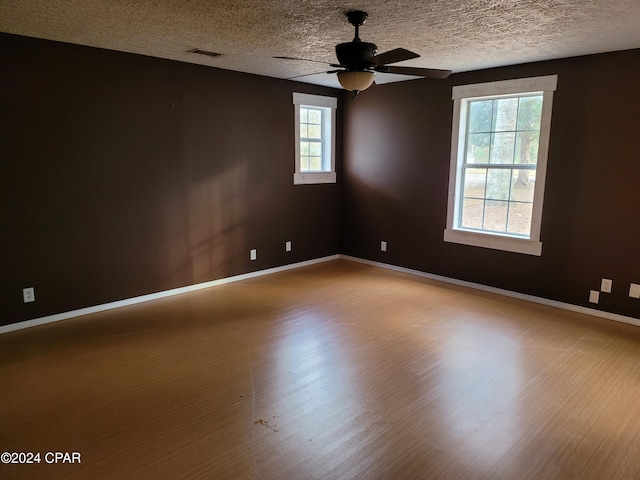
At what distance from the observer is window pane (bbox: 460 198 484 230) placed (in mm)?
5051

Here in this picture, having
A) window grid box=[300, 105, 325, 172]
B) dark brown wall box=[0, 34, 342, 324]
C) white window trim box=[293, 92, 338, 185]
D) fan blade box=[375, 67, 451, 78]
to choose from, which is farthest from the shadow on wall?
fan blade box=[375, 67, 451, 78]

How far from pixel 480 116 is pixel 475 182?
2.42ft

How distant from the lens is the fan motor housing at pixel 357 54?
111 inches

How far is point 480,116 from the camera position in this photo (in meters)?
4.92

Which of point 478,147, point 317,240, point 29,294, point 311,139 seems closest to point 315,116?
point 311,139

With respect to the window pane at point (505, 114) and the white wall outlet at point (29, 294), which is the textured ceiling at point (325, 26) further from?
the white wall outlet at point (29, 294)

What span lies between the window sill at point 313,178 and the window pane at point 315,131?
20.6 inches

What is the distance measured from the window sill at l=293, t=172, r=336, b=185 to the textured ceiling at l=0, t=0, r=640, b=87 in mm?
1869

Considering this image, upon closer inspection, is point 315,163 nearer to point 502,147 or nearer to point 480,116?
point 480,116

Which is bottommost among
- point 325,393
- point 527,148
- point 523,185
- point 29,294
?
point 325,393

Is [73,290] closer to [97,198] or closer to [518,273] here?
[97,198]

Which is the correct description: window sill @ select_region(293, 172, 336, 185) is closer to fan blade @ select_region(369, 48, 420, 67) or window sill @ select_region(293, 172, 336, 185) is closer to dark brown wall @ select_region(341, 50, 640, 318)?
dark brown wall @ select_region(341, 50, 640, 318)

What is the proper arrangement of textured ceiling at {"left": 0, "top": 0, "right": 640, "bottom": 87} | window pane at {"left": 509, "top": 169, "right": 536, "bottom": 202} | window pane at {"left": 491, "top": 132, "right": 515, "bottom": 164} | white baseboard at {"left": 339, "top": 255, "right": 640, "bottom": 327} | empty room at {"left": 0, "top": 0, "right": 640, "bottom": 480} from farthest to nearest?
window pane at {"left": 491, "top": 132, "right": 515, "bottom": 164}, window pane at {"left": 509, "top": 169, "right": 536, "bottom": 202}, white baseboard at {"left": 339, "top": 255, "right": 640, "bottom": 327}, textured ceiling at {"left": 0, "top": 0, "right": 640, "bottom": 87}, empty room at {"left": 0, "top": 0, "right": 640, "bottom": 480}

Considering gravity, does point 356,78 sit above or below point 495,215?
above
